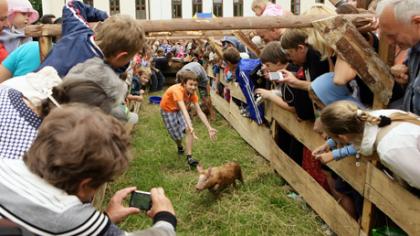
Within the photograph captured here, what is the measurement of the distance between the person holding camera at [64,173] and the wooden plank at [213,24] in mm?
2105

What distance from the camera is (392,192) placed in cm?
313

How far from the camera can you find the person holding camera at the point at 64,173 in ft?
4.86

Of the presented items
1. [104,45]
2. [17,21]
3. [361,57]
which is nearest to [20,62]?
[17,21]

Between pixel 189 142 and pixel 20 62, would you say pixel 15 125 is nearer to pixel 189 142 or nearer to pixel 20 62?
pixel 20 62

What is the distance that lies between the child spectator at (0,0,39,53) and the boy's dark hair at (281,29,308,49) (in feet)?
7.99

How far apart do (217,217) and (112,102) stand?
2.55 metres

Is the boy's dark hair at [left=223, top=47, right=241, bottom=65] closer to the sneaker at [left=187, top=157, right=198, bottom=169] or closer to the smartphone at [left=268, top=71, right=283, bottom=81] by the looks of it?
the sneaker at [left=187, top=157, right=198, bottom=169]

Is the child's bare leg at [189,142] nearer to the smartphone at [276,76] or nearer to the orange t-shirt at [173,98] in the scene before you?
the orange t-shirt at [173,98]

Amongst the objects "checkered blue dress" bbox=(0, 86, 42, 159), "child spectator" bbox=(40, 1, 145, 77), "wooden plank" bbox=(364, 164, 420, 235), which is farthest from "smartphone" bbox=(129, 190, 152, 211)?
"wooden plank" bbox=(364, 164, 420, 235)

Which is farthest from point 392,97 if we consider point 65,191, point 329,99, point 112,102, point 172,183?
point 172,183

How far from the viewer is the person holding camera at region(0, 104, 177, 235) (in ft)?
4.86

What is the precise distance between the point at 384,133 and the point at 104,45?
5.76 feet

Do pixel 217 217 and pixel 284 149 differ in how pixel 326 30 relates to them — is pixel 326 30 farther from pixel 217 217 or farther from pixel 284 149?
pixel 284 149

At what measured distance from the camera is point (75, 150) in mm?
1506
